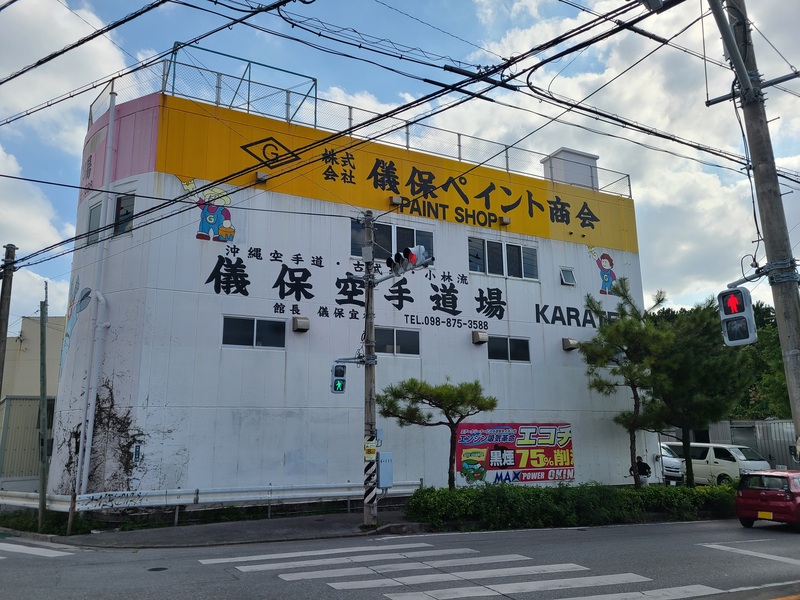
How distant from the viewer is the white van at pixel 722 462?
24703 millimetres

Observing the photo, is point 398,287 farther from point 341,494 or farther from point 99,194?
point 99,194

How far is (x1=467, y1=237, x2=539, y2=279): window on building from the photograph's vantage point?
72.8 ft

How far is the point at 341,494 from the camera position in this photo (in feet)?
59.1

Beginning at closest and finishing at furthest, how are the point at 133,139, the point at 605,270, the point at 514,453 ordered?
1. the point at 133,139
2. the point at 514,453
3. the point at 605,270

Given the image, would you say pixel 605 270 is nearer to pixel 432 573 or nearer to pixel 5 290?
pixel 432 573

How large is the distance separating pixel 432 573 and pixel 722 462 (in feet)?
64.8

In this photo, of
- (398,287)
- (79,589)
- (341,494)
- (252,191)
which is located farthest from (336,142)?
(79,589)

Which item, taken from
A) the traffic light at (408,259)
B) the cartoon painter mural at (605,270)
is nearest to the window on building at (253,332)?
the traffic light at (408,259)

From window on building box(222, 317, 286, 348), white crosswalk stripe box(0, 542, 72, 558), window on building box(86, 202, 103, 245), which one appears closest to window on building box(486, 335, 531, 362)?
window on building box(222, 317, 286, 348)

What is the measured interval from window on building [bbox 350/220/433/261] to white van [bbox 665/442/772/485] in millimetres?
14285

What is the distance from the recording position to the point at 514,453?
21.1 metres

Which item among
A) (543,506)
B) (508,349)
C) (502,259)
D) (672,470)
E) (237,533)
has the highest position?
(502,259)

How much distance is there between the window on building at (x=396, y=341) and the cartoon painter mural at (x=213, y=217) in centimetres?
530

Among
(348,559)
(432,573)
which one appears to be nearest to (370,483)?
(348,559)
